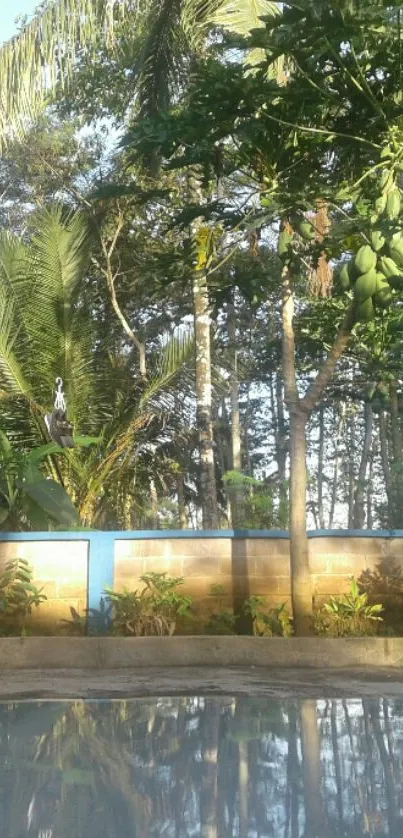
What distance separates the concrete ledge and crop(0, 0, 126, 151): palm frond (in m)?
7.05

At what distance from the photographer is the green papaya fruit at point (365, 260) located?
8938 millimetres

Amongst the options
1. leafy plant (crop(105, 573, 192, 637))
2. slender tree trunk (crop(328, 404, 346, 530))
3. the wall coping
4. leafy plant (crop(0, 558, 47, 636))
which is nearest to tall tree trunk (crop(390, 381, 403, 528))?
slender tree trunk (crop(328, 404, 346, 530))

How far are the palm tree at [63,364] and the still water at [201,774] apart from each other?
30.1ft

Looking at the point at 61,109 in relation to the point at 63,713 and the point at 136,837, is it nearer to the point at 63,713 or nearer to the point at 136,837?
the point at 63,713

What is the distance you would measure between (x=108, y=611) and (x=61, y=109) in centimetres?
1578

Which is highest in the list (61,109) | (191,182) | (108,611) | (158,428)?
(61,109)

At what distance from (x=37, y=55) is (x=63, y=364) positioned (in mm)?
4553

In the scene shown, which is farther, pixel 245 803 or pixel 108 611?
pixel 108 611

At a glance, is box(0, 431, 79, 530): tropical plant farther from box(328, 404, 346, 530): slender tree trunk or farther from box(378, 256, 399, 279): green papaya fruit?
box(328, 404, 346, 530): slender tree trunk

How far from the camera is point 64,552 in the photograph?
11586 millimetres

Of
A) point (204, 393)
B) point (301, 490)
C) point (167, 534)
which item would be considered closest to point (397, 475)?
point (204, 393)

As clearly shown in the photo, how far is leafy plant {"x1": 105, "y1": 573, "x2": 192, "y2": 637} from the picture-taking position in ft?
35.7

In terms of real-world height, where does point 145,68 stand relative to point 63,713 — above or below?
above

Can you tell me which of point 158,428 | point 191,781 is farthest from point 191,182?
point 191,781
